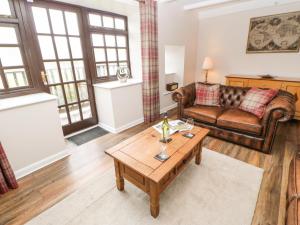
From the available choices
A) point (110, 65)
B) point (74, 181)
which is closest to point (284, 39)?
point (110, 65)

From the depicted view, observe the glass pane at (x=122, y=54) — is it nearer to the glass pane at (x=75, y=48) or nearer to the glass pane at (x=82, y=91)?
the glass pane at (x=75, y=48)

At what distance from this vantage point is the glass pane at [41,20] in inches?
89.7

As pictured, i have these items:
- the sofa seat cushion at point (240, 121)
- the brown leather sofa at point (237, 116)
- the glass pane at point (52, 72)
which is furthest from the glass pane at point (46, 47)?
the sofa seat cushion at point (240, 121)

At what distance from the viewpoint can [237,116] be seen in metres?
2.48

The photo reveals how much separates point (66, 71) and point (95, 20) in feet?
3.53

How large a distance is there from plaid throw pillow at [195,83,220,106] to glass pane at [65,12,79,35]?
7.93 feet

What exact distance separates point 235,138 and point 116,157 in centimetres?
190

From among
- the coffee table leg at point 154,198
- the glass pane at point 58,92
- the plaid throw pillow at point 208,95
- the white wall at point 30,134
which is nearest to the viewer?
the coffee table leg at point 154,198

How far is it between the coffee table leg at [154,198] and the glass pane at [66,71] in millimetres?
2325

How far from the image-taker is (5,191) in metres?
1.76

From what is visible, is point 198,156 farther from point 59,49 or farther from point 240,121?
point 59,49

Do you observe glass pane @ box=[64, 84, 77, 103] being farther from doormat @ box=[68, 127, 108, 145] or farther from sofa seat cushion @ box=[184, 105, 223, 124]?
sofa seat cushion @ box=[184, 105, 223, 124]

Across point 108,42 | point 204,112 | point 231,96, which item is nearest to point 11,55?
point 108,42

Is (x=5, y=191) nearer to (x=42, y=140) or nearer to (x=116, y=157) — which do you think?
(x=42, y=140)
